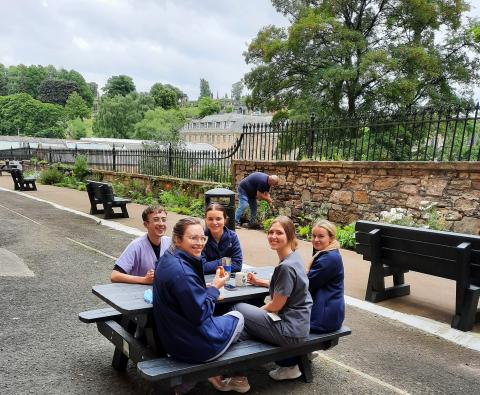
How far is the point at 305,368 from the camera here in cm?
344

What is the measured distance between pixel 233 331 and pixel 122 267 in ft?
4.22

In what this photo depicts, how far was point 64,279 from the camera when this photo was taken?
233 inches

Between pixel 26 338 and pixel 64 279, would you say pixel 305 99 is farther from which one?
pixel 26 338

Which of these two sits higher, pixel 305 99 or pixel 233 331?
pixel 305 99

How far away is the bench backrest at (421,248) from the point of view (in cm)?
455

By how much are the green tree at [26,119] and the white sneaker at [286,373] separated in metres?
106

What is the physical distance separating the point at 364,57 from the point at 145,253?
20.2 metres

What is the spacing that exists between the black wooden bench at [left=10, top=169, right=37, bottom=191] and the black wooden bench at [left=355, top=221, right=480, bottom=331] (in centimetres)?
1695

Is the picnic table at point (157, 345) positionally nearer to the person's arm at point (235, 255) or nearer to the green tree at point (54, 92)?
the person's arm at point (235, 255)

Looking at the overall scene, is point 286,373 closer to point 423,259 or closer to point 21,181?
point 423,259

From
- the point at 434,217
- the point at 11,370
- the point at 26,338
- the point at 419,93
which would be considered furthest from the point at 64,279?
the point at 419,93

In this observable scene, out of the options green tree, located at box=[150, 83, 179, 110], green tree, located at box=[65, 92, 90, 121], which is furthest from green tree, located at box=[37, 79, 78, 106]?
green tree, located at box=[150, 83, 179, 110]

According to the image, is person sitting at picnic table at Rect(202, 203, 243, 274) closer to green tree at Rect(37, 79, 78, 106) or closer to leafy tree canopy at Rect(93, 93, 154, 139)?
leafy tree canopy at Rect(93, 93, 154, 139)

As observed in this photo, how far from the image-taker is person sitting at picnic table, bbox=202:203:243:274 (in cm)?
417
